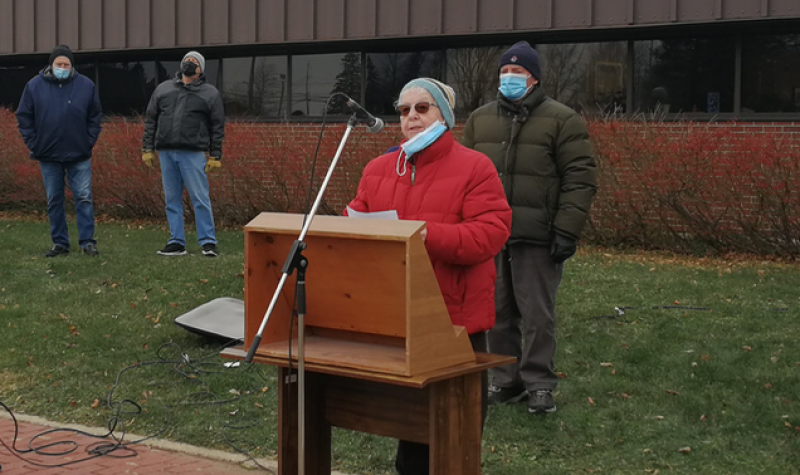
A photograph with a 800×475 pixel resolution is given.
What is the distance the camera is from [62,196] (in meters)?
11.3

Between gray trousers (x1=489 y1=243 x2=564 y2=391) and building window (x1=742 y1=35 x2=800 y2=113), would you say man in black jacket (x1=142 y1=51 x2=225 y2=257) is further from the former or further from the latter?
building window (x1=742 y1=35 x2=800 y2=113)

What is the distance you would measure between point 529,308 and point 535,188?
733 millimetres

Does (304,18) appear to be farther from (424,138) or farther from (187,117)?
(424,138)

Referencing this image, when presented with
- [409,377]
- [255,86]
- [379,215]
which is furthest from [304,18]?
[409,377]

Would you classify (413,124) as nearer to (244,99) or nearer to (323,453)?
(323,453)

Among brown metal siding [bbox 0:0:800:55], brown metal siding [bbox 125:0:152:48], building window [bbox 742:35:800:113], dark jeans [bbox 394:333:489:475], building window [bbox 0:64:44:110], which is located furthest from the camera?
building window [bbox 0:64:44:110]

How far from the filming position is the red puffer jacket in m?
4.01

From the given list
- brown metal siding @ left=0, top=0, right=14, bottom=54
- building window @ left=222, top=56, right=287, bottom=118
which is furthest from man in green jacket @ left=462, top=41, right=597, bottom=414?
brown metal siding @ left=0, top=0, right=14, bottom=54

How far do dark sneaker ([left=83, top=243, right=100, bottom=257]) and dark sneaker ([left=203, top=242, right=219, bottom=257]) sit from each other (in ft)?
3.89

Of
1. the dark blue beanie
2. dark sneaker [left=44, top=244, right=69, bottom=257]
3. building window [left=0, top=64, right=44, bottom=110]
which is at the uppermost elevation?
building window [left=0, top=64, right=44, bottom=110]

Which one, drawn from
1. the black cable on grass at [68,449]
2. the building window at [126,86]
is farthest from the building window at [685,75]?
the black cable on grass at [68,449]

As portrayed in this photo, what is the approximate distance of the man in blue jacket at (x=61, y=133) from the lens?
1112cm

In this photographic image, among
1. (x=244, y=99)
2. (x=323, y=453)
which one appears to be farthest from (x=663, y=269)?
(x=244, y=99)

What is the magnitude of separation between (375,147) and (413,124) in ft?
31.0
